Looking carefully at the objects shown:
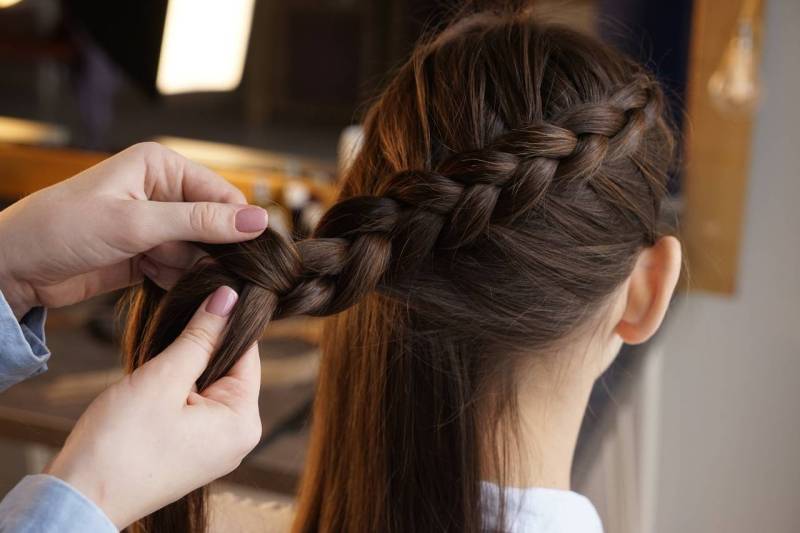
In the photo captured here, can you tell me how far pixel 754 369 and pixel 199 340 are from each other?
156 cm

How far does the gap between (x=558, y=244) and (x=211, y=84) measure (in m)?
1.19

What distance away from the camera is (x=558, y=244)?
0.70 m

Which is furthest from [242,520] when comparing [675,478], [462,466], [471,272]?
[675,478]

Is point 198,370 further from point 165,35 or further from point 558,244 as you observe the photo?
point 165,35

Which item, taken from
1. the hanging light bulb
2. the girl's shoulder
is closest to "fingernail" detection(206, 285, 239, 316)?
the girl's shoulder

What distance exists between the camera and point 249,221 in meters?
0.63

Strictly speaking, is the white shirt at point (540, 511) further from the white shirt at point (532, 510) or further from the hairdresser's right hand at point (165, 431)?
the hairdresser's right hand at point (165, 431)

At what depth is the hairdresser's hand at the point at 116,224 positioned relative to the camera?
0.62 m

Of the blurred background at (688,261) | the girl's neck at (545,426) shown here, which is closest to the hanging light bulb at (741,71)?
the blurred background at (688,261)

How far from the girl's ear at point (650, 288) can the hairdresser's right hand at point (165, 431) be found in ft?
1.26

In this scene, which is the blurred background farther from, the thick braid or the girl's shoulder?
the thick braid

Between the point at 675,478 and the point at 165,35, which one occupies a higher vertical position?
the point at 165,35

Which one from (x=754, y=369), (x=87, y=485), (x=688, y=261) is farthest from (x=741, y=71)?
(x=87, y=485)

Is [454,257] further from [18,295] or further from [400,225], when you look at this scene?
[18,295]
